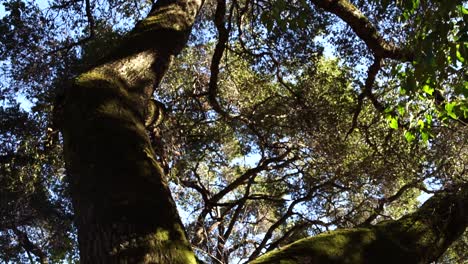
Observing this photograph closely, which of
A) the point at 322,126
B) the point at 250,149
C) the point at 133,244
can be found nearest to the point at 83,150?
the point at 133,244

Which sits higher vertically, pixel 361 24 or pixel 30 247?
pixel 30 247

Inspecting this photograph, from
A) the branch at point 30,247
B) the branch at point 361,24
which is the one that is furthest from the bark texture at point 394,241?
the branch at point 30,247

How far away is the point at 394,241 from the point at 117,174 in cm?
139

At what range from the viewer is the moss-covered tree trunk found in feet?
6.14

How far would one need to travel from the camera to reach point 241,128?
951 cm

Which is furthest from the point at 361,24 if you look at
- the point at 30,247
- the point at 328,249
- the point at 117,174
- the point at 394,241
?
the point at 30,247

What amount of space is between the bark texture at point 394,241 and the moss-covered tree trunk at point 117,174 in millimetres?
595

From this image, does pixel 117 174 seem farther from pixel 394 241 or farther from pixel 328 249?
pixel 394 241

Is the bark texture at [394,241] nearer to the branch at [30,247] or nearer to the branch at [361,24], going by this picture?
the branch at [361,24]

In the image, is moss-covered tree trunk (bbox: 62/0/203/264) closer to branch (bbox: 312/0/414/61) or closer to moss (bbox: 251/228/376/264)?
moss (bbox: 251/228/376/264)

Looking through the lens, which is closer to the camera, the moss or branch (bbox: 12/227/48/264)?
the moss

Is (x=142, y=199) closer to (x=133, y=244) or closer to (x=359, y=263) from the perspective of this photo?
(x=133, y=244)

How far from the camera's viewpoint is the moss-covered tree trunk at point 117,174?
1.87 m

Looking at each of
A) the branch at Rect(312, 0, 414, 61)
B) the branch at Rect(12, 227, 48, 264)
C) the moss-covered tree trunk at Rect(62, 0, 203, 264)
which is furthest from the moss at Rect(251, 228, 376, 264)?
the branch at Rect(12, 227, 48, 264)
